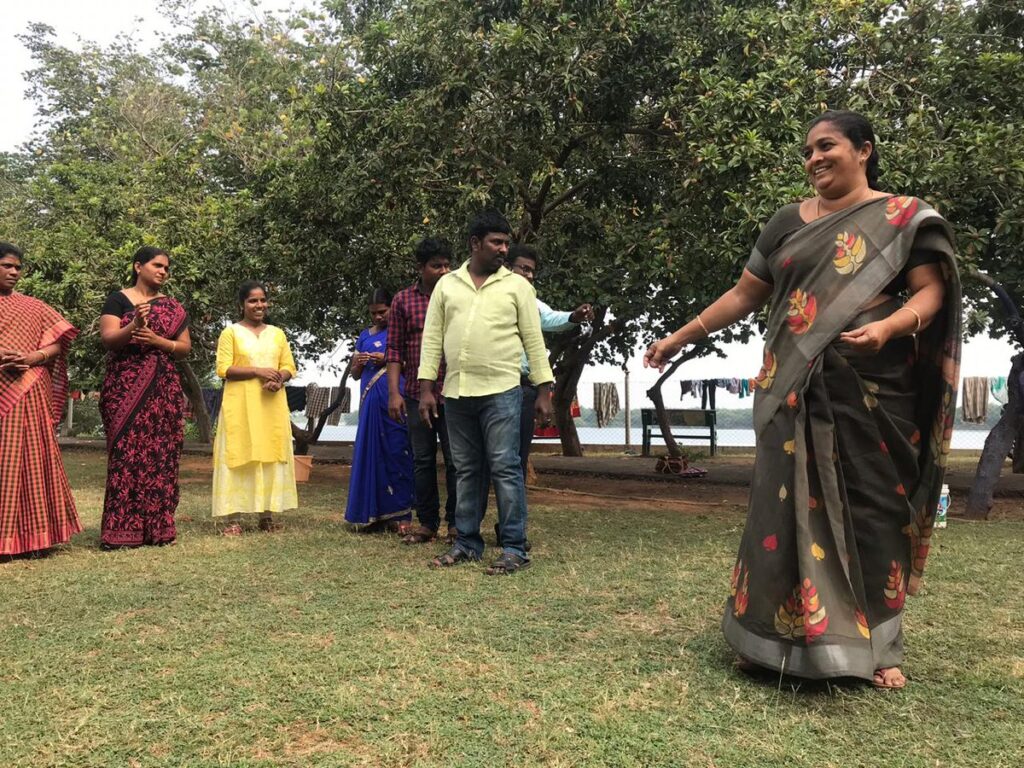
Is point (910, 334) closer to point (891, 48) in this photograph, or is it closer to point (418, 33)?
point (891, 48)

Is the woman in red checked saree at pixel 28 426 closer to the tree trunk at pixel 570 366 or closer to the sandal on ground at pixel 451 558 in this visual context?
the sandal on ground at pixel 451 558

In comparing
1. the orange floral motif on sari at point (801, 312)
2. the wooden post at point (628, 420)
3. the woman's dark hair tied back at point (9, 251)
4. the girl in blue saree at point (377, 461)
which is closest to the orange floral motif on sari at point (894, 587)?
the orange floral motif on sari at point (801, 312)

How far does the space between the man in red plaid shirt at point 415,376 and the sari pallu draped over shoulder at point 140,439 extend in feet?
5.11

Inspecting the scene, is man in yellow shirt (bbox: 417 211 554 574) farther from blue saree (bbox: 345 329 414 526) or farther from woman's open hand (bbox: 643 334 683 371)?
woman's open hand (bbox: 643 334 683 371)

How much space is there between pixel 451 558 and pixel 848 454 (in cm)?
262

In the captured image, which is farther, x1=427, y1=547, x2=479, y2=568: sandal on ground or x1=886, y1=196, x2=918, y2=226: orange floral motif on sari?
x1=427, y1=547, x2=479, y2=568: sandal on ground

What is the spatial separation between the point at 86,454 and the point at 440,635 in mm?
15266

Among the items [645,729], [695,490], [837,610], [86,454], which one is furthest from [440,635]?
[86,454]

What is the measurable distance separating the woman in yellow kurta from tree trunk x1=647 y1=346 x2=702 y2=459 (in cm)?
815

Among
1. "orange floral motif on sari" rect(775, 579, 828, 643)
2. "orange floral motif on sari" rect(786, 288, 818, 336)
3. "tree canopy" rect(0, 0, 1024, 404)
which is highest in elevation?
"tree canopy" rect(0, 0, 1024, 404)

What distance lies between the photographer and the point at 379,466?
6.29 m

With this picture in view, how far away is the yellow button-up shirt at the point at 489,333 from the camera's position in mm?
4684

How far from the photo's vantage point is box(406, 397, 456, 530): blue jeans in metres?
5.54

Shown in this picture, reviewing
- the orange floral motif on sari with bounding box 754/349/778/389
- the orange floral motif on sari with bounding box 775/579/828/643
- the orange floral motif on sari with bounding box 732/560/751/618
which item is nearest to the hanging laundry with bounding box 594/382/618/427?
the orange floral motif on sari with bounding box 754/349/778/389
